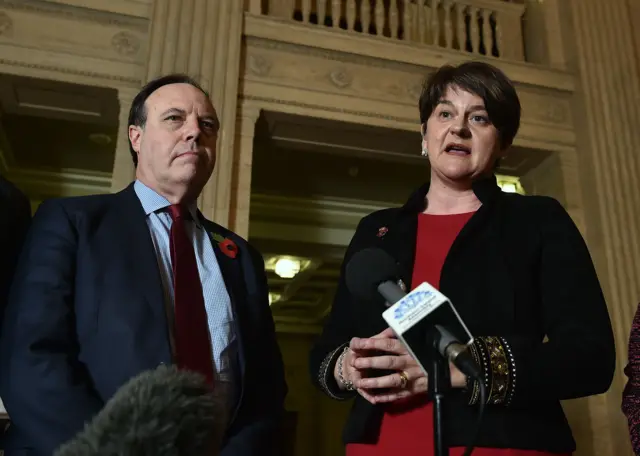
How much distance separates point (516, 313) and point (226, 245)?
796 millimetres

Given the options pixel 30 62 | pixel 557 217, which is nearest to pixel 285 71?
pixel 30 62

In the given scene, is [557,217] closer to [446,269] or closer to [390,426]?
[446,269]

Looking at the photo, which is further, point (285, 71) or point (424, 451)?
point (285, 71)

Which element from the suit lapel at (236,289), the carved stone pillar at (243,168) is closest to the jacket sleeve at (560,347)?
the suit lapel at (236,289)

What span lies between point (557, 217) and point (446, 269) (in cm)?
29

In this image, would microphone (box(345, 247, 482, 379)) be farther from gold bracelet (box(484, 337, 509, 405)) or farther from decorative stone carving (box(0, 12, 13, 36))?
decorative stone carving (box(0, 12, 13, 36))

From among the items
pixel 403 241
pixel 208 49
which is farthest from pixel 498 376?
pixel 208 49

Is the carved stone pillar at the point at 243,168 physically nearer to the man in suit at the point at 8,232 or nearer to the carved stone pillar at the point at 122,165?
the carved stone pillar at the point at 122,165

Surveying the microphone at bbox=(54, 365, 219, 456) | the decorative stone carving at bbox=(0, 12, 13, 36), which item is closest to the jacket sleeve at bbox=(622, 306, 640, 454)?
the microphone at bbox=(54, 365, 219, 456)

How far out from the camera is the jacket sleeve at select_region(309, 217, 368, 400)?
149 cm

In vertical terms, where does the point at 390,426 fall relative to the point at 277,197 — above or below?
below

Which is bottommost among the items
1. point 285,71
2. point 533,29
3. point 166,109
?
point 166,109

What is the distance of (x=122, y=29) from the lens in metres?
4.63

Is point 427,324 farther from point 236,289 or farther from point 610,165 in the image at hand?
point 610,165
